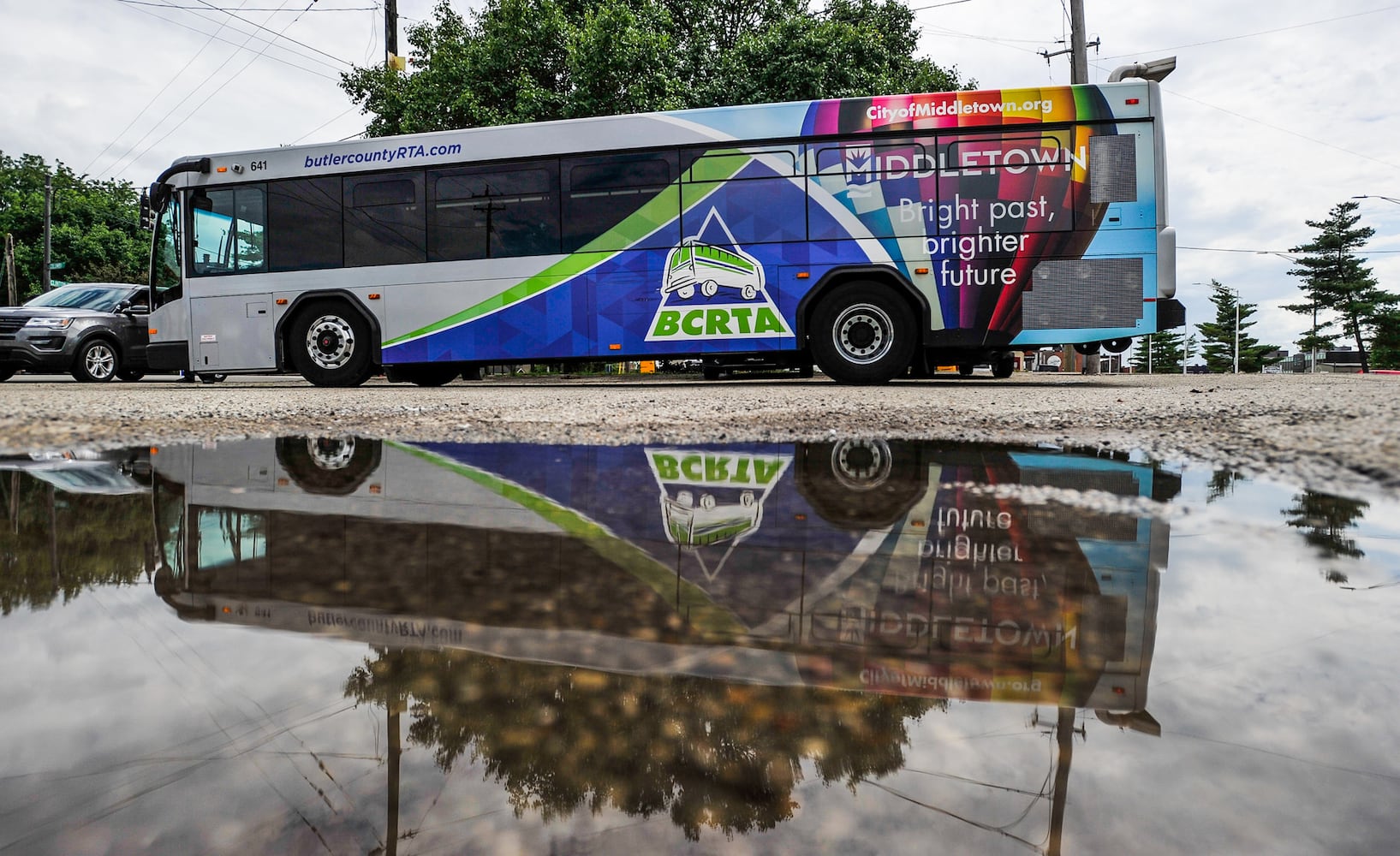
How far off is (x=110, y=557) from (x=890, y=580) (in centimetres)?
178

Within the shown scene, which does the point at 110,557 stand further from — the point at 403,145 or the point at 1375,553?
the point at 403,145

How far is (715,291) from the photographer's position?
9.48 m

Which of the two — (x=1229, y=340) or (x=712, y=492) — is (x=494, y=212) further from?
(x=1229, y=340)

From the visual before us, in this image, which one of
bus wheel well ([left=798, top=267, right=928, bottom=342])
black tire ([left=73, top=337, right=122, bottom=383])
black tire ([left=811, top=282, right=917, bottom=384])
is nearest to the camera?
bus wheel well ([left=798, top=267, right=928, bottom=342])

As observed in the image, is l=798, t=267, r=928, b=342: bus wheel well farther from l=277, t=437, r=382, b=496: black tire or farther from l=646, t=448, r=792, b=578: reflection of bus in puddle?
l=277, t=437, r=382, b=496: black tire

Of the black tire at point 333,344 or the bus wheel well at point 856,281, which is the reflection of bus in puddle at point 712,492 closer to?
the bus wheel well at point 856,281

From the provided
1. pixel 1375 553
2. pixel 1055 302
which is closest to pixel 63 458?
pixel 1375 553

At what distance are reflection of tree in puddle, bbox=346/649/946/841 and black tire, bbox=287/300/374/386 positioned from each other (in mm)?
10256

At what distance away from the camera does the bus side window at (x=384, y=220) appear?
10.3 m

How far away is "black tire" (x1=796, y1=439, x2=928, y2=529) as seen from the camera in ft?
7.69

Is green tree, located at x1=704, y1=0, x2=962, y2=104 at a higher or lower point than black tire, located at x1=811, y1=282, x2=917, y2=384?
higher

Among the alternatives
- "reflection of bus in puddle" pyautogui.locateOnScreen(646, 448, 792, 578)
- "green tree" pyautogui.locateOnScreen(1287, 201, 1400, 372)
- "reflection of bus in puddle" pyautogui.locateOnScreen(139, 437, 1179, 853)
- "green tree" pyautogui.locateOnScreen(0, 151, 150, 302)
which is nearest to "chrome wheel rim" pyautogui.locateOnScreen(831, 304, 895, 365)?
"reflection of bus in puddle" pyautogui.locateOnScreen(646, 448, 792, 578)

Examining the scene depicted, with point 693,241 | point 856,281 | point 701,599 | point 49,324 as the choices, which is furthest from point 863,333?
point 49,324

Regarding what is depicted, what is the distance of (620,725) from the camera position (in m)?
1.04
